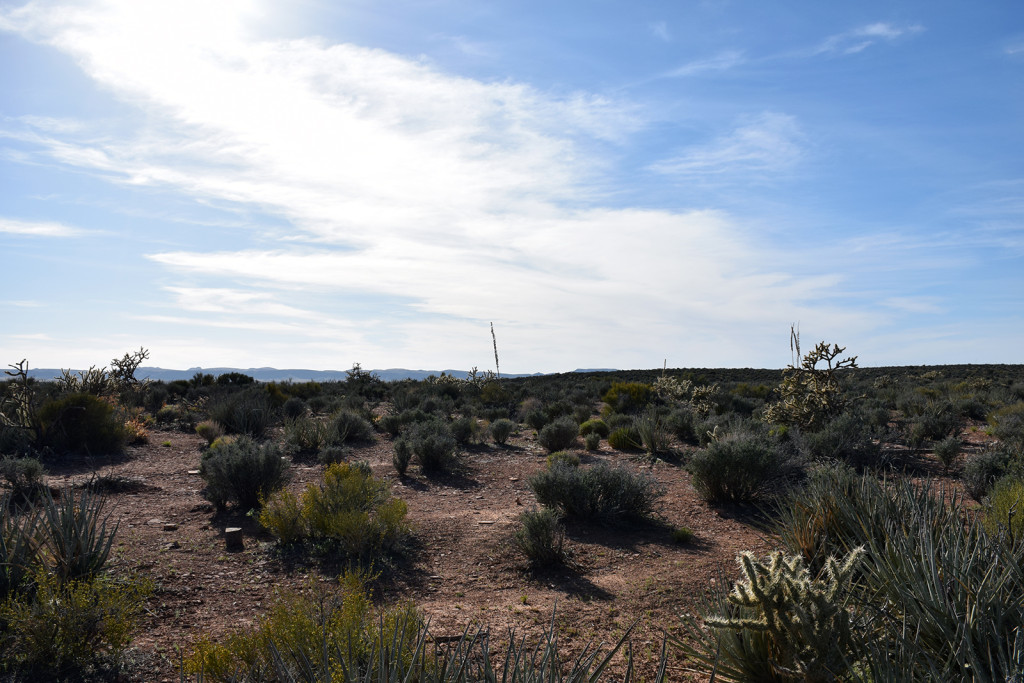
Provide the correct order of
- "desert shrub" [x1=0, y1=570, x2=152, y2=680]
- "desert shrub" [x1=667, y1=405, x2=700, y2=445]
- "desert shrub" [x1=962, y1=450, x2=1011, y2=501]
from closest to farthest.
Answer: "desert shrub" [x1=0, y1=570, x2=152, y2=680] → "desert shrub" [x1=962, y1=450, x2=1011, y2=501] → "desert shrub" [x1=667, y1=405, x2=700, y2=445]

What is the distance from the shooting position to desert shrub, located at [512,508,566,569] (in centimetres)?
634

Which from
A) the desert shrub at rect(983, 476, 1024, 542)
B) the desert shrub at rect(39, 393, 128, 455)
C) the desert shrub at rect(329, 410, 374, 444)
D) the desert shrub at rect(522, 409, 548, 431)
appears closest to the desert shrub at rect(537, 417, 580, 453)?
the desert shrub at rect(522, 409, 548, 431)

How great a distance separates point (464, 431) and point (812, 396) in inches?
299

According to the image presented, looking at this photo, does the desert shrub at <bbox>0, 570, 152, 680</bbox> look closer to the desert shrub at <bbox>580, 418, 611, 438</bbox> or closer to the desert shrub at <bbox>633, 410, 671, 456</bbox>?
the desert shrub at <bbox>633, 410, 671, 456</bbox>

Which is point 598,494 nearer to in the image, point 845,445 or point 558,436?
point 845,445

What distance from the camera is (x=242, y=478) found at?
819 centimetres

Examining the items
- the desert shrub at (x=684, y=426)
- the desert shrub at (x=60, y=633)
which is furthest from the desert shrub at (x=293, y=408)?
the desert shrub at (x=60, y=633)

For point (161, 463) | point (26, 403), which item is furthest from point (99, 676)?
point (26, 403)

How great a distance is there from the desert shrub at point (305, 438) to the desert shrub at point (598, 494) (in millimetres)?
6564

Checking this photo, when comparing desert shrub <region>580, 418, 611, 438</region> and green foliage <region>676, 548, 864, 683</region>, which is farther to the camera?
desert shrub <region>580, 418, 611, 438</region>

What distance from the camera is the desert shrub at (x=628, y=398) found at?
19000 mm

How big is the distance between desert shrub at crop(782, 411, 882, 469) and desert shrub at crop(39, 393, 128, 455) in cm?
1297

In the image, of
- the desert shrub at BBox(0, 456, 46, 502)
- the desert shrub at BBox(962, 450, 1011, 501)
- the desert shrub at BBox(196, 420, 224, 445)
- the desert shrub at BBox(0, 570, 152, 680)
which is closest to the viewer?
the desert shrub at BBox(0, 570, 152, 680)

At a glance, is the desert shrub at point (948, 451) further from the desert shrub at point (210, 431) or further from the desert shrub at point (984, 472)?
the desert shrub at point (210, 431)
